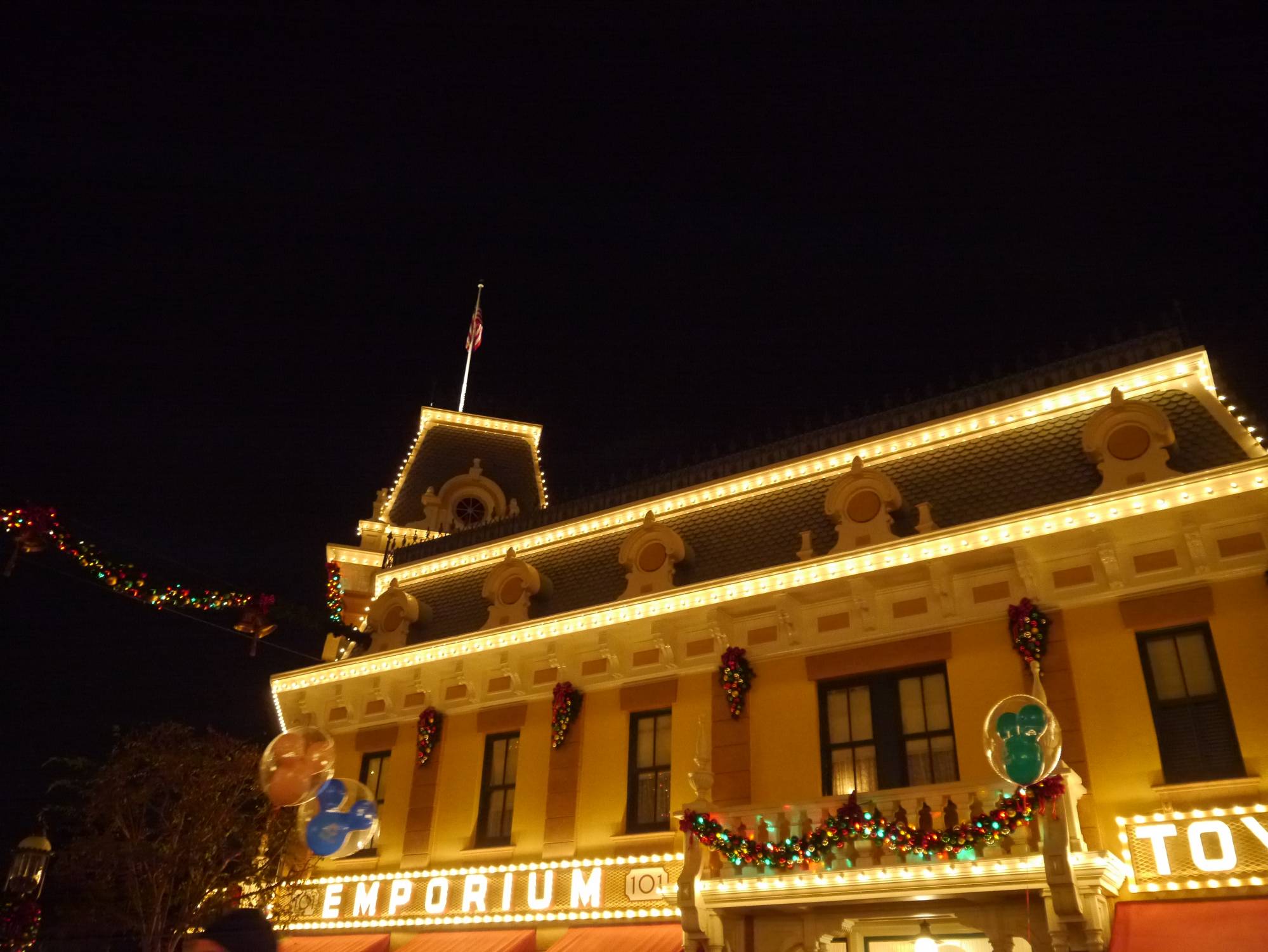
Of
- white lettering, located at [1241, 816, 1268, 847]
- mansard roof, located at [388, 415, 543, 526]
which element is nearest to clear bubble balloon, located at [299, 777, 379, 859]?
white lettering, located at [1241, 816, 1268, 847]

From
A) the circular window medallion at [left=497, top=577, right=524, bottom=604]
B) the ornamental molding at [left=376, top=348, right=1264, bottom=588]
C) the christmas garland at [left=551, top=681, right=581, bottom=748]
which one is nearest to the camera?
the ornamental molding at [left=376, top=348, right=1264, bottom=588]

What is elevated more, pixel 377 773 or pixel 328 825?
pixel 377 773

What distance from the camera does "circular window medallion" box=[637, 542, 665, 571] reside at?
16016 millimetres

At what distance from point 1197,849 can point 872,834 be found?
11.7ft

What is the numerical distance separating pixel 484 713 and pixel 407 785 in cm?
209

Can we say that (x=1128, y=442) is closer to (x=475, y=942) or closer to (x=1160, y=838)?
(x=1160, y=838)

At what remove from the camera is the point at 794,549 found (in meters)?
15.0

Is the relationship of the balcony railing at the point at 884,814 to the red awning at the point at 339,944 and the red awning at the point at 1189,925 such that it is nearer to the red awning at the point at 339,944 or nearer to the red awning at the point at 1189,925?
the red awning at the point at 1189,925

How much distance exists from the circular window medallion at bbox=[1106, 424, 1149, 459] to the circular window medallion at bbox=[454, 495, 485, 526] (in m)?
17.3

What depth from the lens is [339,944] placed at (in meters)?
15.9

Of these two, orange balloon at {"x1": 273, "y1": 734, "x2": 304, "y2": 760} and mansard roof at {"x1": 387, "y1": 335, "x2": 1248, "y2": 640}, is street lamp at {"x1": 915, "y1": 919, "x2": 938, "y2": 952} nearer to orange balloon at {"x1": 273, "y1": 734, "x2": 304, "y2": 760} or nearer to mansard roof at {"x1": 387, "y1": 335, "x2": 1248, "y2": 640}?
mansard roof at {"x1": 387, "y1": 335, "x2": 1248, "y2": 640}

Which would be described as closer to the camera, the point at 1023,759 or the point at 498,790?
the point at 1023,759

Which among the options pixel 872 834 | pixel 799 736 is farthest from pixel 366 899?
pixel 872 834

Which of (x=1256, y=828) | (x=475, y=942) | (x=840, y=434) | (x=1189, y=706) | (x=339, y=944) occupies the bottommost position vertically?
(x=475, y=942)
